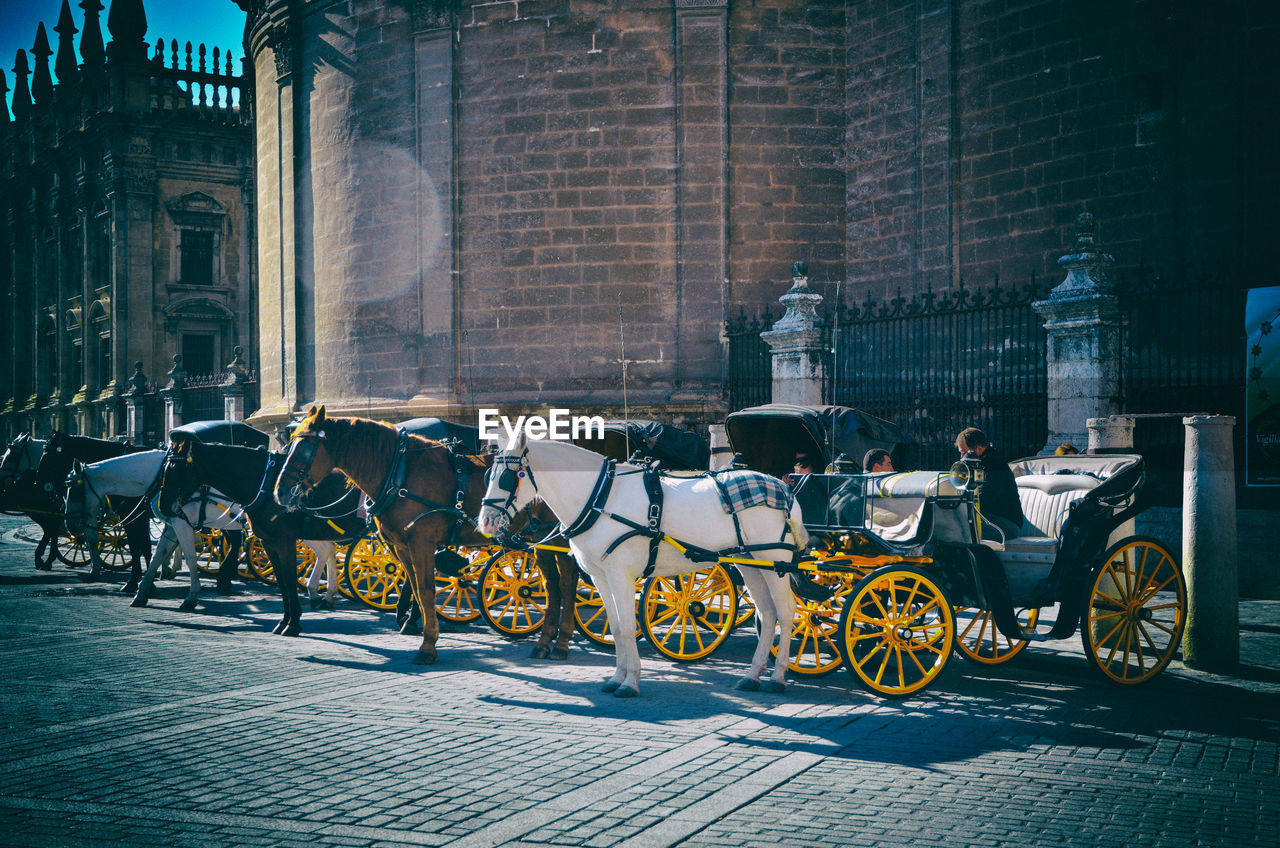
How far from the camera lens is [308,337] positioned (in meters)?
23.0

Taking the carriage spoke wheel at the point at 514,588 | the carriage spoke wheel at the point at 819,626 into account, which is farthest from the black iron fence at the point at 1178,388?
the carriage spoke wheel at the point at 514,588

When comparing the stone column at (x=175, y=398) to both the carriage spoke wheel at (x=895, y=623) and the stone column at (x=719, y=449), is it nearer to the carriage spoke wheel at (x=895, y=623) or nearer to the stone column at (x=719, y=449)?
the stone column at (x=719, y=449)

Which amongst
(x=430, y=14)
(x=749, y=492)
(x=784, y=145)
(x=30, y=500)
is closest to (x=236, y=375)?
(x=430, y=14)

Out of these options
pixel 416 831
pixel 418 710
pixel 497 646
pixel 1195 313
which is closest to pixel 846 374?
pixel 1195 313

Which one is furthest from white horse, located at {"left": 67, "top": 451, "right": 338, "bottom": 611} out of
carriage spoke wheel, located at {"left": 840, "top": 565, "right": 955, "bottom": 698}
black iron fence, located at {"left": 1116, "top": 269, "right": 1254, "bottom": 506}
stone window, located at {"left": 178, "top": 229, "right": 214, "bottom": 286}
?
stone window, located at {"left": 178, "top": 229, "right": 214, "bottom": 286}

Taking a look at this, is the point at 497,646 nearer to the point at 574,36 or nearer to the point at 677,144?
the point at 677,144

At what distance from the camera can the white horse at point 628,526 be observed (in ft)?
24.5

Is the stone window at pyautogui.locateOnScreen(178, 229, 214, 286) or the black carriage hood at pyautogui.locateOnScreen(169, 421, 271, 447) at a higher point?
the stone window at pyautogui.locateOnScreen(178, 229, 214, 286)

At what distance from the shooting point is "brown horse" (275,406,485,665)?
30.2ft

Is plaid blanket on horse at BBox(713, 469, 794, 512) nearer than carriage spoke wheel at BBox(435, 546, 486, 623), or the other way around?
plaid blanket on horse at BBox(713, 469, 794, 512)

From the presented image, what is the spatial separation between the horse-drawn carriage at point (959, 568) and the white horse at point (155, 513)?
6363mm

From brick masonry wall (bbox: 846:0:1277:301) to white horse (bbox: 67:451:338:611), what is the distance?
10829 millimetres

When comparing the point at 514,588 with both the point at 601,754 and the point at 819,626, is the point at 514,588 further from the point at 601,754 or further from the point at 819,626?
the point at 601,754

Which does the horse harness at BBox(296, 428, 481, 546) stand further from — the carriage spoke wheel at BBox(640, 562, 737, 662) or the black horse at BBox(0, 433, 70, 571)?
the black horse at BBox(0, 433, 70, 571)
